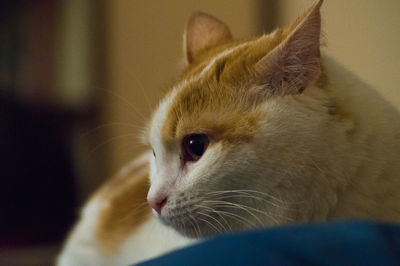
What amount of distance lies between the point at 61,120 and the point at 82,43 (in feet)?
1.43

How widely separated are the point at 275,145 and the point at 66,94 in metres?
2.08

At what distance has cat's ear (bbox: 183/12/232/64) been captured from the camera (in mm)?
1056

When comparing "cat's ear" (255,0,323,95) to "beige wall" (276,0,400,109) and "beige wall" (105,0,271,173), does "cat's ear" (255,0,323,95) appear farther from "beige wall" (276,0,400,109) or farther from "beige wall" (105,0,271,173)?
"beige wall" (105,0,271,173)

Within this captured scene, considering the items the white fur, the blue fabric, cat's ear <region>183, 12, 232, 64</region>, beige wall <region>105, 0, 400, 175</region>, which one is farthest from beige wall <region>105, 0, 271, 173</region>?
the blue fabric

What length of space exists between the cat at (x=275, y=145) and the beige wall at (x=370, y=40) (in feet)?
0.61

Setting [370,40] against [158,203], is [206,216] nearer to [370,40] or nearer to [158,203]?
[158,203]

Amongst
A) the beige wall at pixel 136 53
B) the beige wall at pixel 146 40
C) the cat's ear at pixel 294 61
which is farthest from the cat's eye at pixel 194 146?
the beige wall at pixel 136 53

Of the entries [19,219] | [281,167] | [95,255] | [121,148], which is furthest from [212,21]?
[19,219]

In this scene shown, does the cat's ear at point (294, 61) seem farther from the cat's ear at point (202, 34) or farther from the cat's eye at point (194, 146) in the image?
the cat's ear at point (202, 34)

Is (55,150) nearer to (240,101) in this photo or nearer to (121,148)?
(121,148)

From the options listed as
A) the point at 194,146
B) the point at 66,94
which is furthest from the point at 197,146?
the point at 66,94

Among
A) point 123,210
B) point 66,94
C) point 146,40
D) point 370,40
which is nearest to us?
point 370,40

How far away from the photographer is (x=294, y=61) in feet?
2.43

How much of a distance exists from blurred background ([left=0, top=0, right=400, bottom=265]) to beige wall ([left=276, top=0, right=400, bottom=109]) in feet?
4.30
